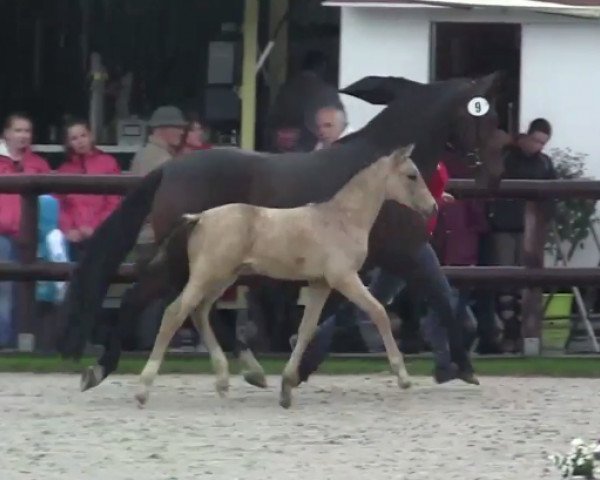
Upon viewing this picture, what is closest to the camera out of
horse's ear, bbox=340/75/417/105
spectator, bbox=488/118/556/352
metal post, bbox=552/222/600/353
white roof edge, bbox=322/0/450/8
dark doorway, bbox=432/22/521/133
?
horse's ear, bbox=340/75/417/105

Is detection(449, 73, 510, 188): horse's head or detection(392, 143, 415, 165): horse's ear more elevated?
detection(449, 73, 510, 188): horse's head

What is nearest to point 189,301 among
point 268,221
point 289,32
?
point 268,221

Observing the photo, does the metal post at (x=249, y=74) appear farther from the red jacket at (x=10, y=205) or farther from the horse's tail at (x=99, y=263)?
the horse's tail at (x=99, y=263)

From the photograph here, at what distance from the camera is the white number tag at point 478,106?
10.9m

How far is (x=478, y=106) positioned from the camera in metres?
10.9

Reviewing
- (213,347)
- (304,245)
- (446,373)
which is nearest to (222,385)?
(213,347)

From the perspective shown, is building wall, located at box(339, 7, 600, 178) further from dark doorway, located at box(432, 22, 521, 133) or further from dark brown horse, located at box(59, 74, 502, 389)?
dark brown horse, located at box(59, 74, 502, 389)

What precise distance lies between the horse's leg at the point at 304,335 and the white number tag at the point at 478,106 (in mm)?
1416

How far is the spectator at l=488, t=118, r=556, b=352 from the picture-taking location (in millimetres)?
13016

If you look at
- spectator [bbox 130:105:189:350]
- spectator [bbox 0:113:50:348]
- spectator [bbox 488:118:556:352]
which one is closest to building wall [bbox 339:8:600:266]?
spectator [bbox 488:118:556:352]

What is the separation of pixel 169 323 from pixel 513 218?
3503 mm

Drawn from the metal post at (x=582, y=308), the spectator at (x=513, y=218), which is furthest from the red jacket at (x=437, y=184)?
the metal post at (x=582, y=308)

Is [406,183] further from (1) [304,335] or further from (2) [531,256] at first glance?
(2) [531,256]

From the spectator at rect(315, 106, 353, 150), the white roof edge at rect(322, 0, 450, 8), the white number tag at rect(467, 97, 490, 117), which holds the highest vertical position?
the white roof edge at rect(322, 0, 450, 8)
